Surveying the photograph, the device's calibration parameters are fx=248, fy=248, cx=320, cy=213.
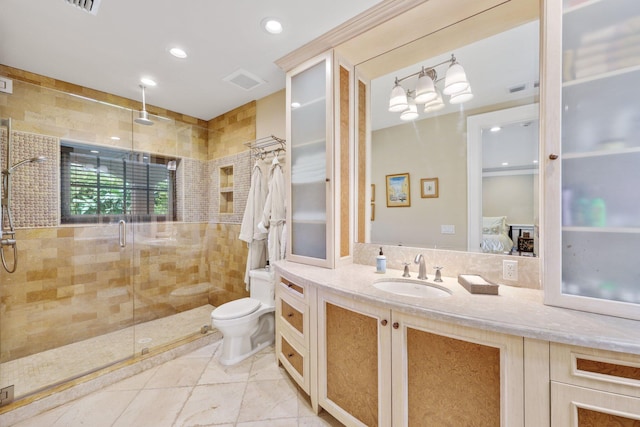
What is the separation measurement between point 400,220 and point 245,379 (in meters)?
1.72

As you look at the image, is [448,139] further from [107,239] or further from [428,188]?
[107,239]

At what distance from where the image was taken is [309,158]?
6.64 ft

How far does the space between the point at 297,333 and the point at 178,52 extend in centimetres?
233

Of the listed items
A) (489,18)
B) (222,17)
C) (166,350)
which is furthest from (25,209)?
(489,18)

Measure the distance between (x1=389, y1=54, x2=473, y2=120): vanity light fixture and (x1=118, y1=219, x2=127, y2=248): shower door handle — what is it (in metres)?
2.86

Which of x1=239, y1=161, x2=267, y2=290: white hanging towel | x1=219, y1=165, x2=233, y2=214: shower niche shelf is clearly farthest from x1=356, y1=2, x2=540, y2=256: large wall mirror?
x1=219, y1=165, x2=233, y2=214: shower niche shelf

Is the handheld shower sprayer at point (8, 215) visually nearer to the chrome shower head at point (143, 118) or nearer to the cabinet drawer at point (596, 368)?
the chrome shower head at point (143, 118)

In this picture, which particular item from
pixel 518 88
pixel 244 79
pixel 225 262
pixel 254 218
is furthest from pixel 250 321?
pixel 518 88

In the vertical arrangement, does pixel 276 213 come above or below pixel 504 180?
below

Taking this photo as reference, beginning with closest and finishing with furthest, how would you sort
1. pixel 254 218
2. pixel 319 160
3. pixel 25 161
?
pixel 319 160, pixel 25 161, pixel 254 218

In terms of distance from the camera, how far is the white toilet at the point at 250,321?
2121mm

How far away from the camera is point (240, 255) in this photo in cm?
291

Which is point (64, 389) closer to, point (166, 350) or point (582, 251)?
point (166, 350)

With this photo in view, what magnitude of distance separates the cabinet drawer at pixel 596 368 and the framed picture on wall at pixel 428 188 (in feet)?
3.43
